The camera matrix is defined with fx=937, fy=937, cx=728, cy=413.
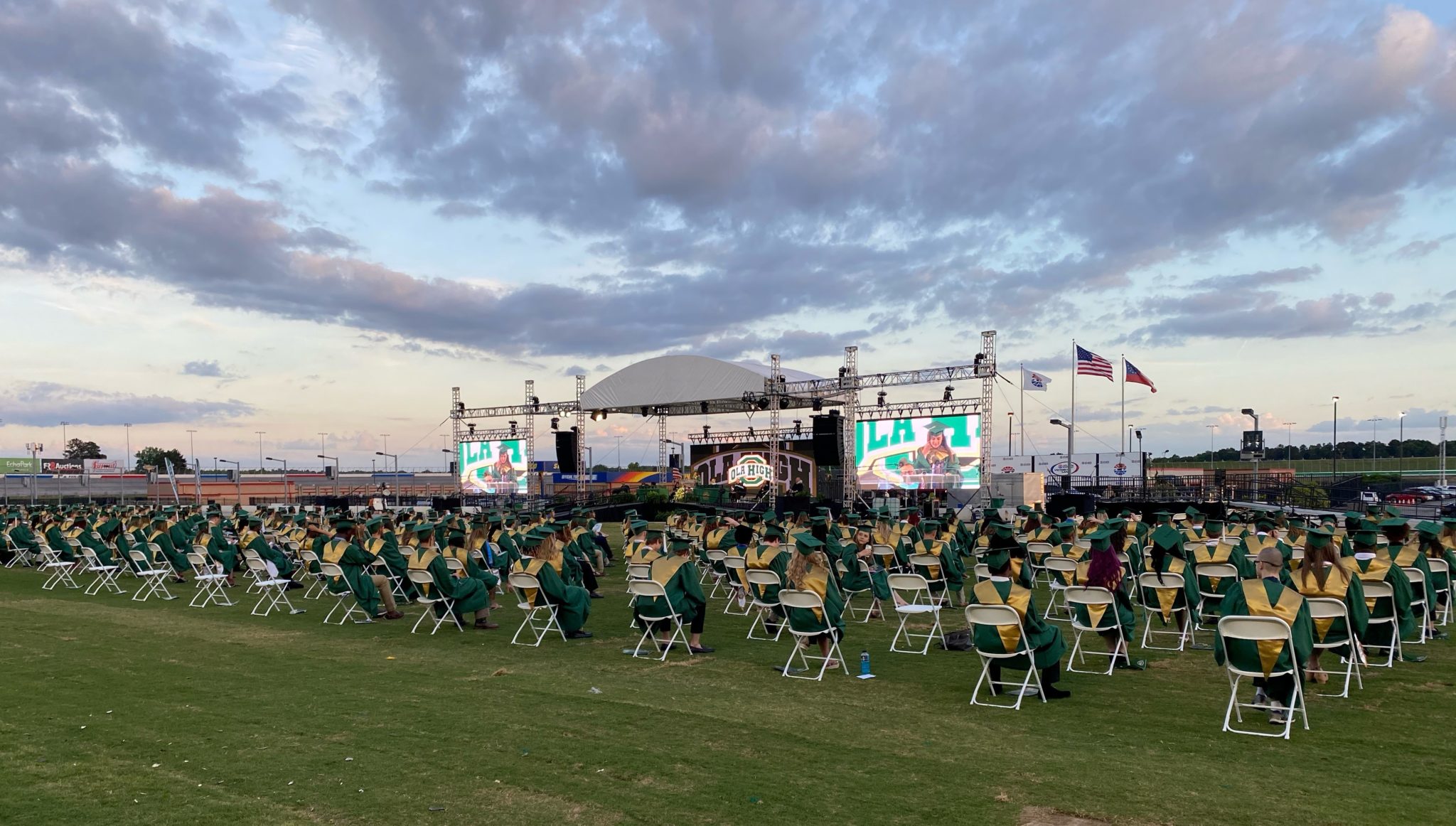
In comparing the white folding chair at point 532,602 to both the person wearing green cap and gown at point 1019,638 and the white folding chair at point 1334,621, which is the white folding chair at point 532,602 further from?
the white folding chair at point 1334,621

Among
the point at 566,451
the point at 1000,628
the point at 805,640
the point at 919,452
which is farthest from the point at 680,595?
the point at 566,451

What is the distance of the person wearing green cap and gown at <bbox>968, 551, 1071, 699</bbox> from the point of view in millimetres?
6656

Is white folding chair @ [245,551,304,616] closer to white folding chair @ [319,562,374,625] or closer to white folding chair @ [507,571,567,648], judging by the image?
white folding chair @ [319,562,374,625]

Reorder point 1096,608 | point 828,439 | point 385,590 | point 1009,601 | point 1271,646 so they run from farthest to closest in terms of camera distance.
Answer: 1. point 828,439
2. point 385,590
3. point 1096,608
4. point 1009,601
5. point 1271,646

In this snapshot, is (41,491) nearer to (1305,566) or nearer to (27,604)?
(27,604)

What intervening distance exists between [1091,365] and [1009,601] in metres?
25.3

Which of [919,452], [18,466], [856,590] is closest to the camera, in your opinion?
[856,590]

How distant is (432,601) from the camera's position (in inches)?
409

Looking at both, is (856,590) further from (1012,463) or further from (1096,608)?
(1012,463)

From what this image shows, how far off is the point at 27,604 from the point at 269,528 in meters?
6.61

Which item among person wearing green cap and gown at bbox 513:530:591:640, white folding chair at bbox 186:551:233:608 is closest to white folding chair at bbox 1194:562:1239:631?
person wearing green cap and gown at bbox 513:530:591:640

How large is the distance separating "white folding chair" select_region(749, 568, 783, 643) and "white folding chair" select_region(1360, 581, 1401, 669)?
4.97m

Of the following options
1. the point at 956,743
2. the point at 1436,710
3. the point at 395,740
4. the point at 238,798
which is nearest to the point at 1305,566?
the point at 1436,710

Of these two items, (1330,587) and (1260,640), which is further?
(1330,587)
